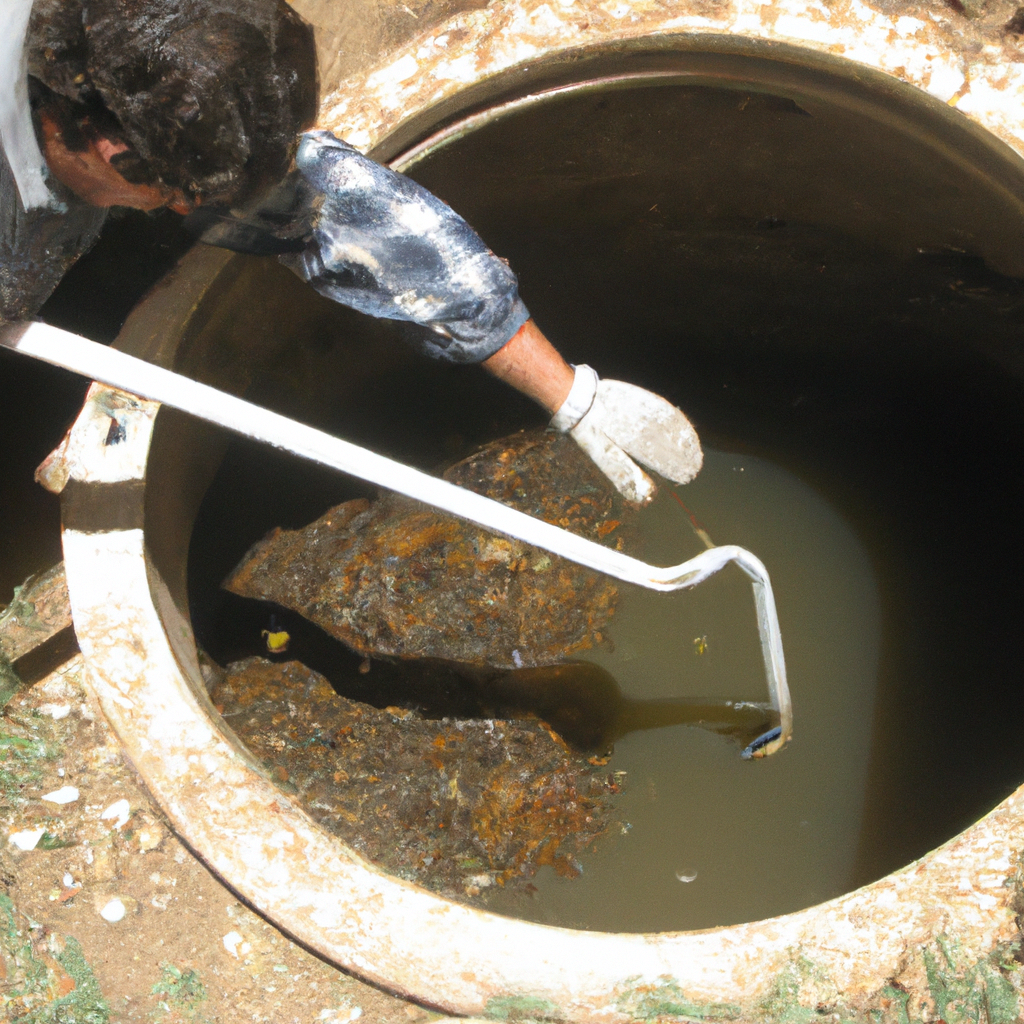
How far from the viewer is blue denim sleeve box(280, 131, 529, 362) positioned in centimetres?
101

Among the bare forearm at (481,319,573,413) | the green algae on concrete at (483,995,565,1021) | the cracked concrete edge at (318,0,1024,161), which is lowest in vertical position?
the green algae on concrete at (483,995,565,1021)

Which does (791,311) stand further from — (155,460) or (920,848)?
(155,460)

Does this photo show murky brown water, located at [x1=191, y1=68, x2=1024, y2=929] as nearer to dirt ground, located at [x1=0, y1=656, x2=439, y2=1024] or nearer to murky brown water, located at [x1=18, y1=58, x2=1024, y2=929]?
murky brown water, located at [x1=18, y1=58, x2=1024, y2=929]

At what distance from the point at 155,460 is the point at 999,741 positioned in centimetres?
151

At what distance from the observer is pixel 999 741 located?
4.66 ft

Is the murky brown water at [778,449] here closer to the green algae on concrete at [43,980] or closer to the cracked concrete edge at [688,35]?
the cracked concrete edge at [688,35]

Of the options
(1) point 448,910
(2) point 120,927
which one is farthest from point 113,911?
(1) point 448,910

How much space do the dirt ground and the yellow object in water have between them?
47 cm

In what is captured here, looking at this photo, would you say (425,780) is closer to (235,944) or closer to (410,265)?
(235,944)

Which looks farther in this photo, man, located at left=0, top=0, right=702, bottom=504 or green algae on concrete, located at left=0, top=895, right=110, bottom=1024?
green algae on concrete, located at left=0, top=895, right=110, bottom=1024

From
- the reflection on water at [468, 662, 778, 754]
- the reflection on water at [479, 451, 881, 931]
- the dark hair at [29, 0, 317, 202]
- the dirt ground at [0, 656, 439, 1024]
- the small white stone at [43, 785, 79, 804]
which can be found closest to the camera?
the dark hair at [29, 0, 317, 202]

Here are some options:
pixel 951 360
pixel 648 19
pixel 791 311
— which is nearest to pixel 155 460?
pixel 648 19

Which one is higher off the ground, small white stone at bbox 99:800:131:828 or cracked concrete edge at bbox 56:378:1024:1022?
cracked concrete edge at bbox 56:378:1024:1022

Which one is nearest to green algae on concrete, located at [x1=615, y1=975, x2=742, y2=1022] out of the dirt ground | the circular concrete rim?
the circular concrete rim
